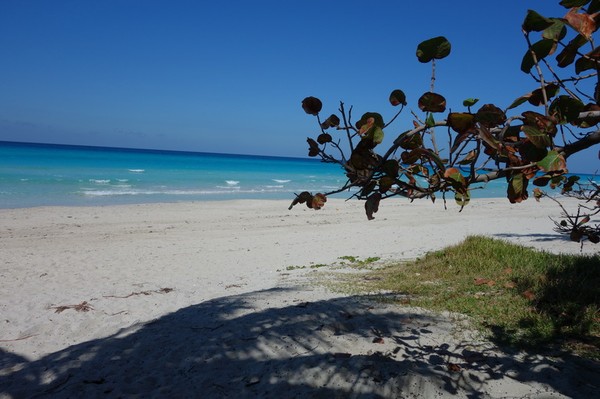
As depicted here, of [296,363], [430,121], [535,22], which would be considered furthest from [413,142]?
[296,363]

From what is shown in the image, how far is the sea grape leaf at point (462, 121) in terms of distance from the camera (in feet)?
4.05

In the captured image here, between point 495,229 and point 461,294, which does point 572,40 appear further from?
point 495,229

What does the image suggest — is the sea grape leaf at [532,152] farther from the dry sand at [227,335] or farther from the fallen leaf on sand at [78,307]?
the fallen leaf on sand at [78,307]

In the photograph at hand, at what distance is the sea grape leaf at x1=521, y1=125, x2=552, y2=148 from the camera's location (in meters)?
1.16

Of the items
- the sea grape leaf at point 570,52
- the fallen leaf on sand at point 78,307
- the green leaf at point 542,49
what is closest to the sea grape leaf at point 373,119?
the green leaf at point 542,49

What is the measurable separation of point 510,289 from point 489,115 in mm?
4455

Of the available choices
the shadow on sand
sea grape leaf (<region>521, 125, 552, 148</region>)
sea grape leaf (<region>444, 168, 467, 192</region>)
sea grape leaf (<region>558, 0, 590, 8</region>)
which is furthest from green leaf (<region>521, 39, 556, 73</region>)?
the shadow on sand

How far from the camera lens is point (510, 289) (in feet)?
16.6

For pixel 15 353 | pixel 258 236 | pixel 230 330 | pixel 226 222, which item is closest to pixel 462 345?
pixel 230 330

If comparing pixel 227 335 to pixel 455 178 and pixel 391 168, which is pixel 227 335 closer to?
pixel 391 168

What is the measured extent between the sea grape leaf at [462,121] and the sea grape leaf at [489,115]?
5cm

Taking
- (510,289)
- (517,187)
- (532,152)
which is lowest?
(510,289)

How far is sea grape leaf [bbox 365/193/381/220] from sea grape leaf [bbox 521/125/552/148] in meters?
0.47

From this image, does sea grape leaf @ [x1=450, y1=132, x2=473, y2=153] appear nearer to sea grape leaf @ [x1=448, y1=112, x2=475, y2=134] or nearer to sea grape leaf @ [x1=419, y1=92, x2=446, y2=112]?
sea grape leaf @ [x1=448, y1=112, x2=475, y2=134]
